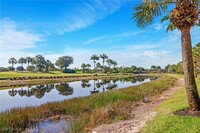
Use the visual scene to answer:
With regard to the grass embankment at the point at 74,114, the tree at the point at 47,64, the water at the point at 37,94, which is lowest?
the water at the point at 37,94

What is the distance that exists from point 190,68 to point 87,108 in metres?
9.22

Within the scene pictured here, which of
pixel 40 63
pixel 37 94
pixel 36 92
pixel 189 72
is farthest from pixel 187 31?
pixel 40 63

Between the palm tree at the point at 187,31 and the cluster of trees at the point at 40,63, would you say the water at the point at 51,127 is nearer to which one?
the palm tree at the point at 187,31

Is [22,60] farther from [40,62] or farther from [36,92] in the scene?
[36,92]

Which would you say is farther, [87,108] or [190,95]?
[87,108]

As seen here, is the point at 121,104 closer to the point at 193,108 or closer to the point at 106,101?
the point at 106,101

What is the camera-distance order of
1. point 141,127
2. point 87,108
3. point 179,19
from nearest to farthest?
1. point 141,127
2. point 179,19
3. point 87,108

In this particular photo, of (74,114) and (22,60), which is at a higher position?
(22,60)

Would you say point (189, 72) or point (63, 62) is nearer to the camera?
point (189, 72)

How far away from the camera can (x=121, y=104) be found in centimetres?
1834

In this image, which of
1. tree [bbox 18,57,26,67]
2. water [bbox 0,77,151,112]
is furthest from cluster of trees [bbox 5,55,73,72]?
water [bbox 0,77,151,112]

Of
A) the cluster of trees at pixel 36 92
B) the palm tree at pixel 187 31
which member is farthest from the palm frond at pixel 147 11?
the cluster of trees at pixel 36 92

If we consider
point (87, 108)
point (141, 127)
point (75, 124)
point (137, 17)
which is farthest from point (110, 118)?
point (137, 17)

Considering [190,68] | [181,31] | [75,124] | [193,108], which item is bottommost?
[75,124]
